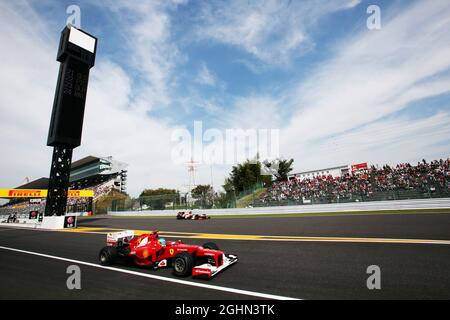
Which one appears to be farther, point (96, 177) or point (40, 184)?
point (40, 184)

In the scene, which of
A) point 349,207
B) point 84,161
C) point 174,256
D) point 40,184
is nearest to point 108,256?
point 174,256

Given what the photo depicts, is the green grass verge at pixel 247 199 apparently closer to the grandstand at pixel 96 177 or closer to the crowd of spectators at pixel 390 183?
the crowd of spectators at pixel 390 183

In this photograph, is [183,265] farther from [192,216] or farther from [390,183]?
[390,183]

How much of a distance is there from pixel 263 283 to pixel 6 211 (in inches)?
1961

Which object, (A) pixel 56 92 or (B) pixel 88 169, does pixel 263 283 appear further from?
(B) pixel 88 169

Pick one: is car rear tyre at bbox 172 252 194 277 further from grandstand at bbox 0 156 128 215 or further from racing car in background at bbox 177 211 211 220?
grandstand at bbox 0 156 128 215

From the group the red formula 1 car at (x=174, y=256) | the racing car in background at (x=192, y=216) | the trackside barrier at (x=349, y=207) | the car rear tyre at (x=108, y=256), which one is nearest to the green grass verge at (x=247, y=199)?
the trackside barrier at (x=349, y=207)

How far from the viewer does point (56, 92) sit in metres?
17.8

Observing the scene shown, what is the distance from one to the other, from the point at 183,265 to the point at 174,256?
0.79 metres

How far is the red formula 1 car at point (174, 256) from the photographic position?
433 cm

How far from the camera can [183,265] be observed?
4348 mm

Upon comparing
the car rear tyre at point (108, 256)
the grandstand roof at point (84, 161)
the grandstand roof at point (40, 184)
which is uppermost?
the grandstand roof at point (84, 161)

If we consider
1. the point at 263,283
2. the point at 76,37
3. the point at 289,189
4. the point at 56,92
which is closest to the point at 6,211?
the point at 56,92
